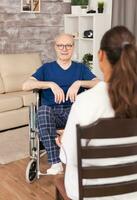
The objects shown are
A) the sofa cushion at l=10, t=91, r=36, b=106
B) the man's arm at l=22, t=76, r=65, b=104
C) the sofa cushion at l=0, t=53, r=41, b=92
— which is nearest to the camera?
the man's arm at l=22, t=76, r=65, b=104

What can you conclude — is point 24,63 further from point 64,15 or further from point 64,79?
point 64,79

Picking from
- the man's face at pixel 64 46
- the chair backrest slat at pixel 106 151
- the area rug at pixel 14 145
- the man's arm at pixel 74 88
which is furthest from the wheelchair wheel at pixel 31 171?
the chair backrest slat at pixel 106 151

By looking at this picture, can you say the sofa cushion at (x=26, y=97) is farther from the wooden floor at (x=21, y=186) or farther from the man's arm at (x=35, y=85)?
the man's arm at (x=35, y=85)

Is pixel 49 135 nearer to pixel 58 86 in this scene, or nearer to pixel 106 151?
pixel 58 86

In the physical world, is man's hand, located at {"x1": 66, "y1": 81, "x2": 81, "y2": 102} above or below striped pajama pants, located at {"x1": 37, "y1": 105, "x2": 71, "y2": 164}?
above

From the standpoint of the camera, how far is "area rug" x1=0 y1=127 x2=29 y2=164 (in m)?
3.04

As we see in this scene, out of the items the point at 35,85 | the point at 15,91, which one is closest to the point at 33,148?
the point at 35,85

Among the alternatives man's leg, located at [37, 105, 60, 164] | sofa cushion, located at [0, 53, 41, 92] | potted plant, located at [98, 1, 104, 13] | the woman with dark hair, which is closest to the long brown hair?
the woman with dark hair

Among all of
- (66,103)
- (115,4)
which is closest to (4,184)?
(66,103)

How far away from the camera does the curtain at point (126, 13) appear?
4.11m

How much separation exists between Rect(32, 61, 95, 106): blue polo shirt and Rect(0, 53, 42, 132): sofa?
1258 mm

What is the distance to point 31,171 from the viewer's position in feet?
8.38

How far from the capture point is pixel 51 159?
2.35m

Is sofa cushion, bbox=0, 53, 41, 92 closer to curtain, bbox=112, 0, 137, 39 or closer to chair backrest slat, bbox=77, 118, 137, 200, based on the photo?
curtain, bbox=112, 0, 137, 39
